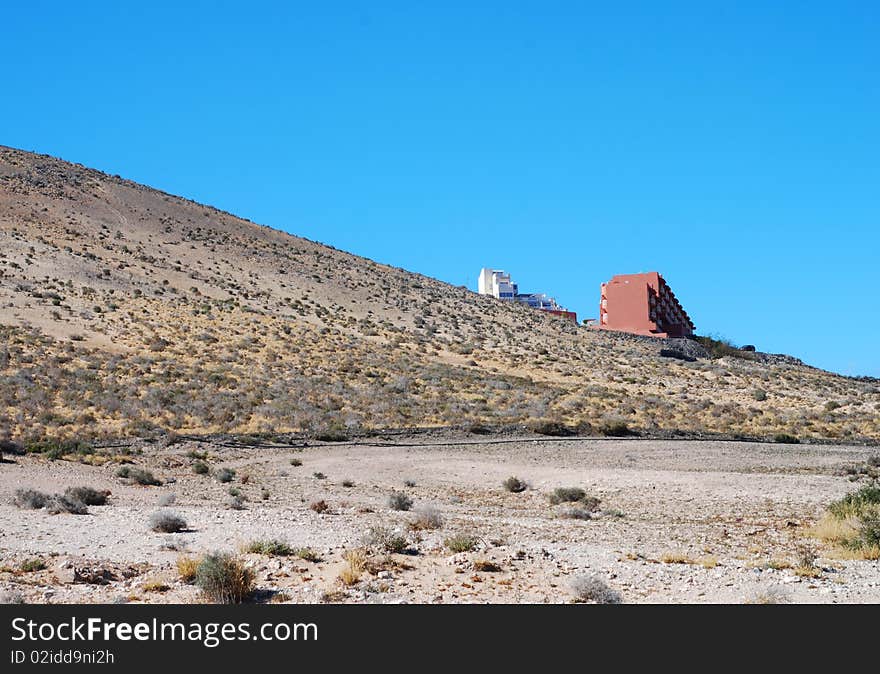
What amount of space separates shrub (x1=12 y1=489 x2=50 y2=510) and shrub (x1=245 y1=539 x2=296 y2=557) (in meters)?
6.45

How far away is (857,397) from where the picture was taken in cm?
5766

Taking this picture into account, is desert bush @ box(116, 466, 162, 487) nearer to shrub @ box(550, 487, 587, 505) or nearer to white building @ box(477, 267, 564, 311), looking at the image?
shrub @ box(550, 487, 587, 505)

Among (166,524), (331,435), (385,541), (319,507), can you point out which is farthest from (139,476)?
(385,541)

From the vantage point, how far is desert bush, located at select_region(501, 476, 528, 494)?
24.0 metres

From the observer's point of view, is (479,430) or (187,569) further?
(479,430)

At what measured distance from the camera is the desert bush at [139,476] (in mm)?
23281

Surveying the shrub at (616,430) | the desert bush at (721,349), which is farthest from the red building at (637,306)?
the shrub at (616,430)

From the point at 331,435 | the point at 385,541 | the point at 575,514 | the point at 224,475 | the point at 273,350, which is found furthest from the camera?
the point at 273,350

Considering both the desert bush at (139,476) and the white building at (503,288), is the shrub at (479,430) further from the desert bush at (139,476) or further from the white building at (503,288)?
the white building at (503,288)

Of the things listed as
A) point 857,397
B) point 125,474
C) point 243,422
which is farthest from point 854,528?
point 857,397

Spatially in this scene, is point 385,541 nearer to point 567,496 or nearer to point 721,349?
point 567,496

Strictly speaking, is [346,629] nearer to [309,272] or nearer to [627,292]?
[309,272]

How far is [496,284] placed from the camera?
161 m

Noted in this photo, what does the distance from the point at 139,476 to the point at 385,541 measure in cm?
1229
